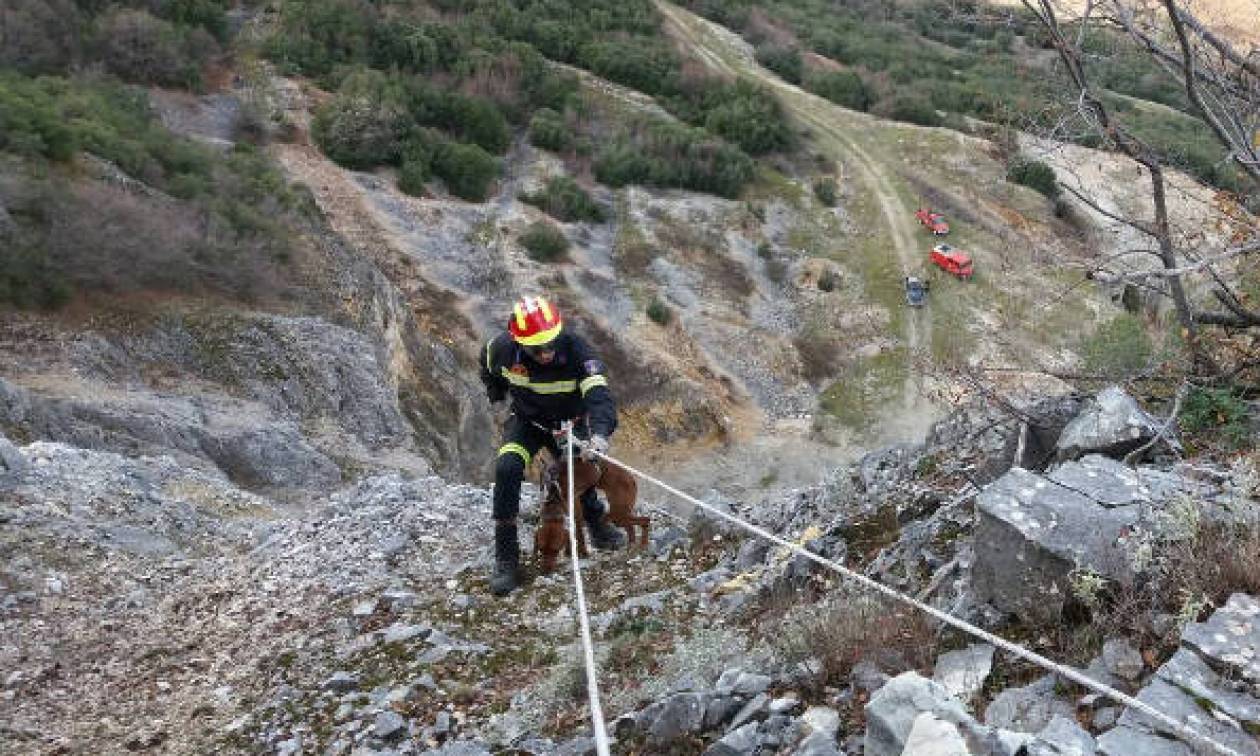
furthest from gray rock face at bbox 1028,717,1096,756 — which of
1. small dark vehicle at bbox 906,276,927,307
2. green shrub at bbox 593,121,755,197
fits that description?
green shrub at bbox 593,121,755,197

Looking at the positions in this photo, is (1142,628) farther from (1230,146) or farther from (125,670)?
(125,670)

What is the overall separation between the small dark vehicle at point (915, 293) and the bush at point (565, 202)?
10.4m

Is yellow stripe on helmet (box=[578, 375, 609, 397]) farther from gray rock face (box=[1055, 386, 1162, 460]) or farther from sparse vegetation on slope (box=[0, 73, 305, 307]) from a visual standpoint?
sparse vegetation on slope (box=[0, 73, 305, 307])

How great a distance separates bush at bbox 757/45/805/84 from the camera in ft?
171

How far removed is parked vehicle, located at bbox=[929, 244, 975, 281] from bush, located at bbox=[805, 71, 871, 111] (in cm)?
1724

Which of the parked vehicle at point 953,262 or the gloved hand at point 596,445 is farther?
the parked vehicle at point 953,262

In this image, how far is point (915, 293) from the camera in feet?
110

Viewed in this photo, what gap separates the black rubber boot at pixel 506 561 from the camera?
756cm

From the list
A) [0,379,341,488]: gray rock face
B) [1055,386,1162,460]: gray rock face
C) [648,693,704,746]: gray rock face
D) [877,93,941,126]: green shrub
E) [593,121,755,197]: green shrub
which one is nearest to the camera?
[648,693,704,746]: gray rock face

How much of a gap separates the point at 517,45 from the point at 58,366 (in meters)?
30.1

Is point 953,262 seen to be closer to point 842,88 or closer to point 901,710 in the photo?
point 842,88

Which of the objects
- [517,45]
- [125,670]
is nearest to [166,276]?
[125,670]

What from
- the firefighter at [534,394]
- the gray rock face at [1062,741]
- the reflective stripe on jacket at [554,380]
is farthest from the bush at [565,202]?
the gray rock face at [1062,741]

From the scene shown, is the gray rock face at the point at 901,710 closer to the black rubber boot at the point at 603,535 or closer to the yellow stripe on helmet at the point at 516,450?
the yellow stripe on helmet at the point at 516,450
